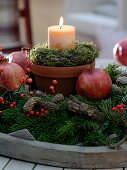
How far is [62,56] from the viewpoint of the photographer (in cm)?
101

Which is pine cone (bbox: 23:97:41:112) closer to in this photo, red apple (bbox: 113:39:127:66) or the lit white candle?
the lit white candle

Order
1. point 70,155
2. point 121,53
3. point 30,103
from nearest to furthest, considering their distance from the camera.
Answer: point 70,155, point 30,103, point 121,53

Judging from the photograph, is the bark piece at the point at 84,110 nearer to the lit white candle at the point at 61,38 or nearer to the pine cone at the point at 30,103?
the pine cone at the point at 30,103

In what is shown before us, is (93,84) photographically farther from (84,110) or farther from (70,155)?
(70,155)

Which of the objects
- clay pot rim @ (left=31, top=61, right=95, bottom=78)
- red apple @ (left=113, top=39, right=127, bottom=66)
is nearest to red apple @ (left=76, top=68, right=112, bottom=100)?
clay pot rim @ (left=31, top=61, right=95, bottom=78)

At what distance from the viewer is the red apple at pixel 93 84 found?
0.98 meters

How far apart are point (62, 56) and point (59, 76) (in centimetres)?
5

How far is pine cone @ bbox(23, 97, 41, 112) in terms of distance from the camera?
0.93 metres

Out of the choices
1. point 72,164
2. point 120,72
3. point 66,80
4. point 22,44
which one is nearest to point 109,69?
point 120,72

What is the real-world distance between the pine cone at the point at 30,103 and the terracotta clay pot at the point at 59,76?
0.34ft

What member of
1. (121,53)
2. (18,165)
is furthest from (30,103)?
(121,53)

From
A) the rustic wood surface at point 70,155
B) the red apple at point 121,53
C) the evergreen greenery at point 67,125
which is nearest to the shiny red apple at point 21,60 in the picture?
the evergreen greenery at point 67,125

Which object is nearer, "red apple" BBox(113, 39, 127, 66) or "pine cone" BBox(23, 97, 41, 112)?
"pine cone" BBox(23, 97, 41, 112)

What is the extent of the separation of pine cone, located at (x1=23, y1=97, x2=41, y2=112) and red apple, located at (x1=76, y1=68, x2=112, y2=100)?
0.12m
